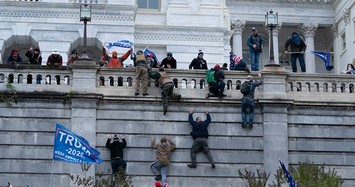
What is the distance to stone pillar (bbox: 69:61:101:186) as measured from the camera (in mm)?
36688

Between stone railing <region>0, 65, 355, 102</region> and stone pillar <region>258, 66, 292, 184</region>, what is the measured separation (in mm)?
37

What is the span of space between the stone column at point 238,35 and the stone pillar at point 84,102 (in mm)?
33909

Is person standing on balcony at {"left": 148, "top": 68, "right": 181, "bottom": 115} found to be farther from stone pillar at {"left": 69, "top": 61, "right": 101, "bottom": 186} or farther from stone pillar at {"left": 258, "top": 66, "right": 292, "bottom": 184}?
stone pillar at {"left": 258, "top": 66, "right": 292, "bottom": 184}

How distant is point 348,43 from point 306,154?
34100mm

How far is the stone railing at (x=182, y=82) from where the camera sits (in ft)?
122

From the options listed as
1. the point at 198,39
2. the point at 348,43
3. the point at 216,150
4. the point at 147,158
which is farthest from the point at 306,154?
the point at 348,43

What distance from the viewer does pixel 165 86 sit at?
122 feet

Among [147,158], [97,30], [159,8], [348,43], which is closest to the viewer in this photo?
[147,158]

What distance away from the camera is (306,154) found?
3756 cm

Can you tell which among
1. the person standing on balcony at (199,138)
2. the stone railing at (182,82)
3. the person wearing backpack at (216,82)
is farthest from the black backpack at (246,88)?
the person standing on balcony at (199,138)

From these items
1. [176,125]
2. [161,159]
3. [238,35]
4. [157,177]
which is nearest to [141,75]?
[176,125]

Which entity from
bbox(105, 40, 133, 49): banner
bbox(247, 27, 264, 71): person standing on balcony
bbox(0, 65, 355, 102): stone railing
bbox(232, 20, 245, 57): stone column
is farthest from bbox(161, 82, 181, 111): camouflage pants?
bbox(232, 20, 245, 57): stone column

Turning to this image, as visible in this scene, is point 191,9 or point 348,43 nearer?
point 191,9

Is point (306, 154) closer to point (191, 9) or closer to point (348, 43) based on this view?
point (191, 9)
